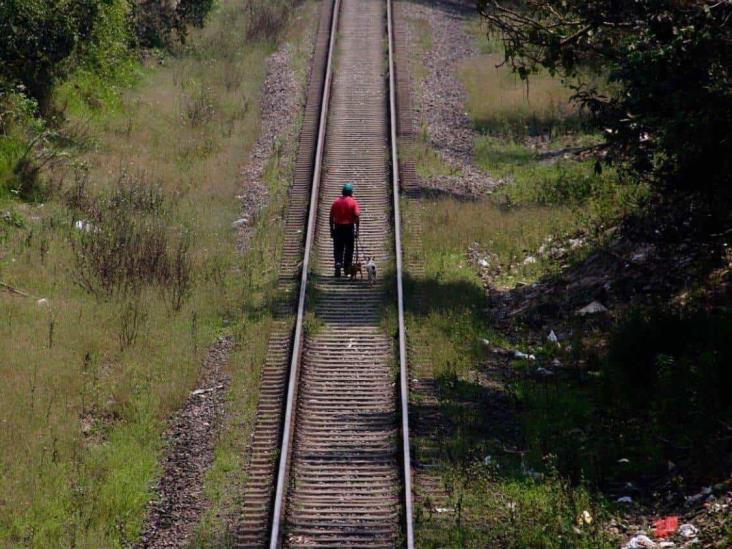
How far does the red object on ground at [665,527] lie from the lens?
1101 cm

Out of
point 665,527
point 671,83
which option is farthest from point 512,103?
point 665,527

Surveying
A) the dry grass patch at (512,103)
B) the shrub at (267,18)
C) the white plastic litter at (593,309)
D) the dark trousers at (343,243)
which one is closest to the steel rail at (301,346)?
the dark trousers at (343,243)

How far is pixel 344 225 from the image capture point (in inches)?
706

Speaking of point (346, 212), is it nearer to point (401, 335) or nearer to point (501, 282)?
point (501, 282)

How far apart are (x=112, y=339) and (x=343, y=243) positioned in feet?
13.4

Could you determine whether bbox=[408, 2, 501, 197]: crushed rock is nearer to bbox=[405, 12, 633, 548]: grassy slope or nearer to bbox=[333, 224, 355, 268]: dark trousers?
bbox=[405, 12, 633, 548]: grassy slope

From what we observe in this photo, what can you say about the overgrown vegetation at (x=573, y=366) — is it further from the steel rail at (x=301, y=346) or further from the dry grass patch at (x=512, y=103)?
the dry grass patch at (x=512, y=103)

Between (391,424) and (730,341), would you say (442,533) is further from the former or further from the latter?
(730,341)

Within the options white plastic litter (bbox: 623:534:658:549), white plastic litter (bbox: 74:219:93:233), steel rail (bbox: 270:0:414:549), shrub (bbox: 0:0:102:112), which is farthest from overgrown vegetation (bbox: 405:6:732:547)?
shrub (bbox: 0:0:102:112)

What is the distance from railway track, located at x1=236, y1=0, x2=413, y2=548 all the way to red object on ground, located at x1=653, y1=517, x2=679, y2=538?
2415 mm

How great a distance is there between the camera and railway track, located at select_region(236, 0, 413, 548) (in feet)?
38.2

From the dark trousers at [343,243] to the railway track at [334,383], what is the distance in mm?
365

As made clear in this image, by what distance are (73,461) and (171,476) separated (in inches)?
46.3

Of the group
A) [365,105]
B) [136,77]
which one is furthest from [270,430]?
[136,77]
